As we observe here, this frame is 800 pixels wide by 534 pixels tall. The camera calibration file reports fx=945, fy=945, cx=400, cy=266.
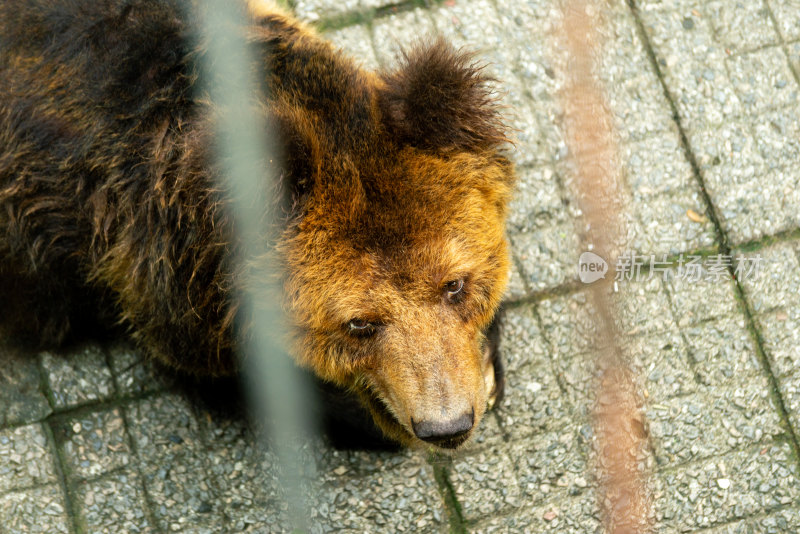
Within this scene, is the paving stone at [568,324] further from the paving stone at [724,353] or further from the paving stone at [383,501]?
the paving stone at [383,501]

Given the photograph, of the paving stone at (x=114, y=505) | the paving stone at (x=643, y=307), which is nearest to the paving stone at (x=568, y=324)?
the paving stone at (x=643, y=307)

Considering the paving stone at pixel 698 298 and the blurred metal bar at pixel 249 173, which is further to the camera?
the paving stone at pixel 698 298

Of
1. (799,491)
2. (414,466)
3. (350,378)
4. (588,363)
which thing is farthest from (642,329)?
(350,378)

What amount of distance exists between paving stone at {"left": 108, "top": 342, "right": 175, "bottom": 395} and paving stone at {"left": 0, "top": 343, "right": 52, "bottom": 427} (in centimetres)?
31

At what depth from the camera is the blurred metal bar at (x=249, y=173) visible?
276 cm

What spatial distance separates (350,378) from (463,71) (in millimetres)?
1132

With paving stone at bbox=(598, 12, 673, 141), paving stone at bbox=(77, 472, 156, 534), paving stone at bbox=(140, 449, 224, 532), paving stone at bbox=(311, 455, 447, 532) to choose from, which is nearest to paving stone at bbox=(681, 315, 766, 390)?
paving stone at bbox=(598, 12, 673, 141)

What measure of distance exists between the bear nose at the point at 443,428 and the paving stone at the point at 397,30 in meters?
2.00

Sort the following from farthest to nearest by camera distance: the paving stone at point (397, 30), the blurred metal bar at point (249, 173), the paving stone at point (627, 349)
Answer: the paving stone at point (397, 30) → the paving stone at point (627, 349) → the blurred metal bar at point (249, 173)

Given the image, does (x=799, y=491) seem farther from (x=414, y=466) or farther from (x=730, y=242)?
(x=414, y=466)

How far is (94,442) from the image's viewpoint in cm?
394

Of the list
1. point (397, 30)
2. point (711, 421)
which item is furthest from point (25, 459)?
point (711, 421)

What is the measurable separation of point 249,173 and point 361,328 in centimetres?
64

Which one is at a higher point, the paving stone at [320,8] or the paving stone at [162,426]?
the paving stone at [320,8]
